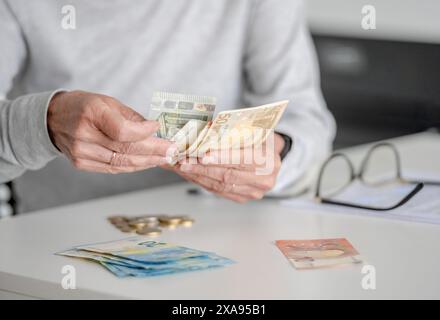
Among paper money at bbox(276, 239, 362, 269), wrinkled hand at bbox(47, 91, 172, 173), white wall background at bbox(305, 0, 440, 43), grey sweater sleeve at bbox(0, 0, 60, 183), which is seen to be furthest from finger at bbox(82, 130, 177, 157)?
white wall background at bbox(305, 0, 440, 43)

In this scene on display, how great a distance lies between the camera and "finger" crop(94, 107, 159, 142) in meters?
1.01

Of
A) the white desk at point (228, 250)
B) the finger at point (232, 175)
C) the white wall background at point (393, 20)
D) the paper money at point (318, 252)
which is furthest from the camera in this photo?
the white wall background at point (393, 20)

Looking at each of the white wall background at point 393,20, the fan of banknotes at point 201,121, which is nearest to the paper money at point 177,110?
the fan of banknotes at point 201,121

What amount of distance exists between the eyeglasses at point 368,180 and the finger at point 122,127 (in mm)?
451

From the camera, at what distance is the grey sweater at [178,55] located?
1455 mm

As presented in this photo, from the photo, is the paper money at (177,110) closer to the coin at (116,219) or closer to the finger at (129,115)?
the finger at (129,115)

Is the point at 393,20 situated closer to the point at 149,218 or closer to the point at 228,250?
the point at 149,218

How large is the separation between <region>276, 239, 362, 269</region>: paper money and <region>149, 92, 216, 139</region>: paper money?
0.73 feet

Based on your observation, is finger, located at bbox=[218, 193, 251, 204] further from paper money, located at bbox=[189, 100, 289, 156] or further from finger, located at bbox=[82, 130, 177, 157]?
finger, located at bbox=[82, 130, 177, 157]

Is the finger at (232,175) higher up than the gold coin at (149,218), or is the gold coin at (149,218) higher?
the finger at (232,175)

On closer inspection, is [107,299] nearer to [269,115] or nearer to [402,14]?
[269,115]

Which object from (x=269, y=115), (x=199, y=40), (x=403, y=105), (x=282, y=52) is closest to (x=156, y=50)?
(x=199, y=40)

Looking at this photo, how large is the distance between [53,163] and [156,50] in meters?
0.33
